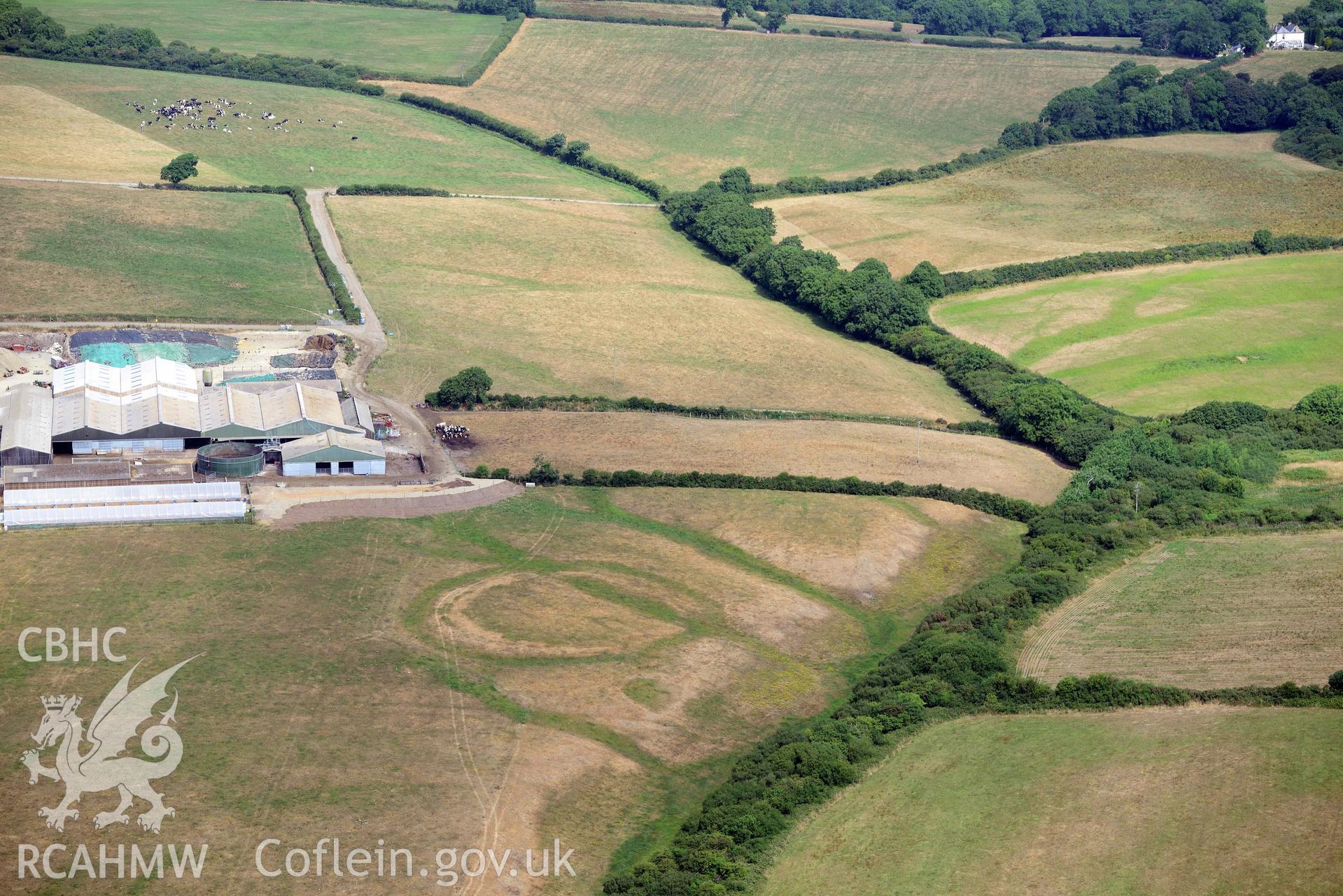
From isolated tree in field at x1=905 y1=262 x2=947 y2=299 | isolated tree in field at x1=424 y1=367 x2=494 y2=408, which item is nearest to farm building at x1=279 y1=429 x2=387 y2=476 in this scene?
isolated tree in field at x1=424 y1=367 x2=494 y2=408

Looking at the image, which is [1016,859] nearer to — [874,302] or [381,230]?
[874,302]

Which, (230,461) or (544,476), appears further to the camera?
(544,476)

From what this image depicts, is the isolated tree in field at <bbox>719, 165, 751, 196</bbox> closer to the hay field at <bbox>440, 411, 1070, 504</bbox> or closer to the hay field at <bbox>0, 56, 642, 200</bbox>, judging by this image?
the hay field at <bbox>0, 56, 642, 200</bbox>

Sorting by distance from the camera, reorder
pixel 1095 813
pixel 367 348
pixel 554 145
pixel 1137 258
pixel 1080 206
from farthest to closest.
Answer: pixel 554 145 → pixel 1080 206 → pixel 1137 258 → pixel 367 348 → pixel 1095 813

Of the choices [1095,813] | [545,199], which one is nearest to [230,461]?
[1095,813]

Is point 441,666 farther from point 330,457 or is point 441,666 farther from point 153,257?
point 153,257

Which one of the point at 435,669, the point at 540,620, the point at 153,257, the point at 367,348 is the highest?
the point at 153,257
